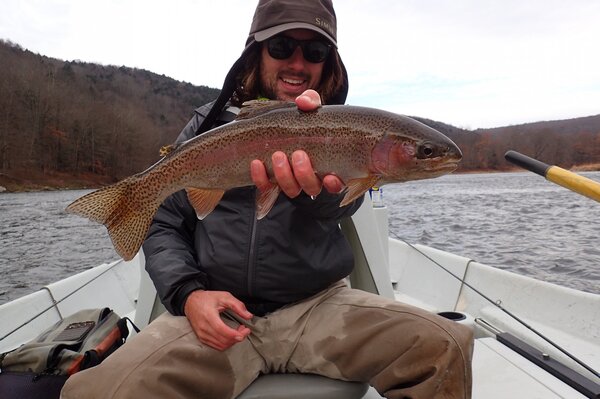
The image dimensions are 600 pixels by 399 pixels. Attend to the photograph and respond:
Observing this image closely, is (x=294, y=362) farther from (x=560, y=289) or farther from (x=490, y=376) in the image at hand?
(x=560, y=289)

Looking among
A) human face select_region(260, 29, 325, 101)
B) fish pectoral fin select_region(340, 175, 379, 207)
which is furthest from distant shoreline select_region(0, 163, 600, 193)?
fish pectoral fin select_region(340, 175, 379, 207)

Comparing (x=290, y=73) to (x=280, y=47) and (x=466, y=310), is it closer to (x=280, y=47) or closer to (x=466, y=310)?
(x=280, y=47)

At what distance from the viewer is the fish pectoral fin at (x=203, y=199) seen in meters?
2.70

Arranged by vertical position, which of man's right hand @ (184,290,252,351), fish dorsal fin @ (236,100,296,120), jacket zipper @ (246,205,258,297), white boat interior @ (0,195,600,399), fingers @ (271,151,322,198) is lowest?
white boat interior @ (0,195,600,399)

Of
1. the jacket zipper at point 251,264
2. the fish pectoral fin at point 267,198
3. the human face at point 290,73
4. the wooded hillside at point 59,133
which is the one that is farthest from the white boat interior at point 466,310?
the wooded hillside at point 59,133

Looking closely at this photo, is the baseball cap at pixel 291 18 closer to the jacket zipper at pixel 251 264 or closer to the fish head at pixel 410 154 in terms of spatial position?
the fish head at pixel 410 154

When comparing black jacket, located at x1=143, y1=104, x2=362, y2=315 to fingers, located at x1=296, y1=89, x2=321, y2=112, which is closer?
fingers, located at x1=296, y1=89, x2=321, y2=112

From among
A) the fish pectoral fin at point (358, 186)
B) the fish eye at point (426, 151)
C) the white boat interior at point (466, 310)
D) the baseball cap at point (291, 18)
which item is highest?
the baseball cap at point (291, 18)

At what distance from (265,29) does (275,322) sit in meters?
2.01

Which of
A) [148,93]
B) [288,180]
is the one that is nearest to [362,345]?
[288,180]

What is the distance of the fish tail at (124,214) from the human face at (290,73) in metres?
1.31

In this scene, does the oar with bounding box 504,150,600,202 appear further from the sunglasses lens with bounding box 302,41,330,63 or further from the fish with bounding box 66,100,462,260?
the sunglasses lens with bounding box 302,41,330,63

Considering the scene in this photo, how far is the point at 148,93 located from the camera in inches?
5098

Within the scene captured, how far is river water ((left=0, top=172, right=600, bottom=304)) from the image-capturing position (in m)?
11.8
